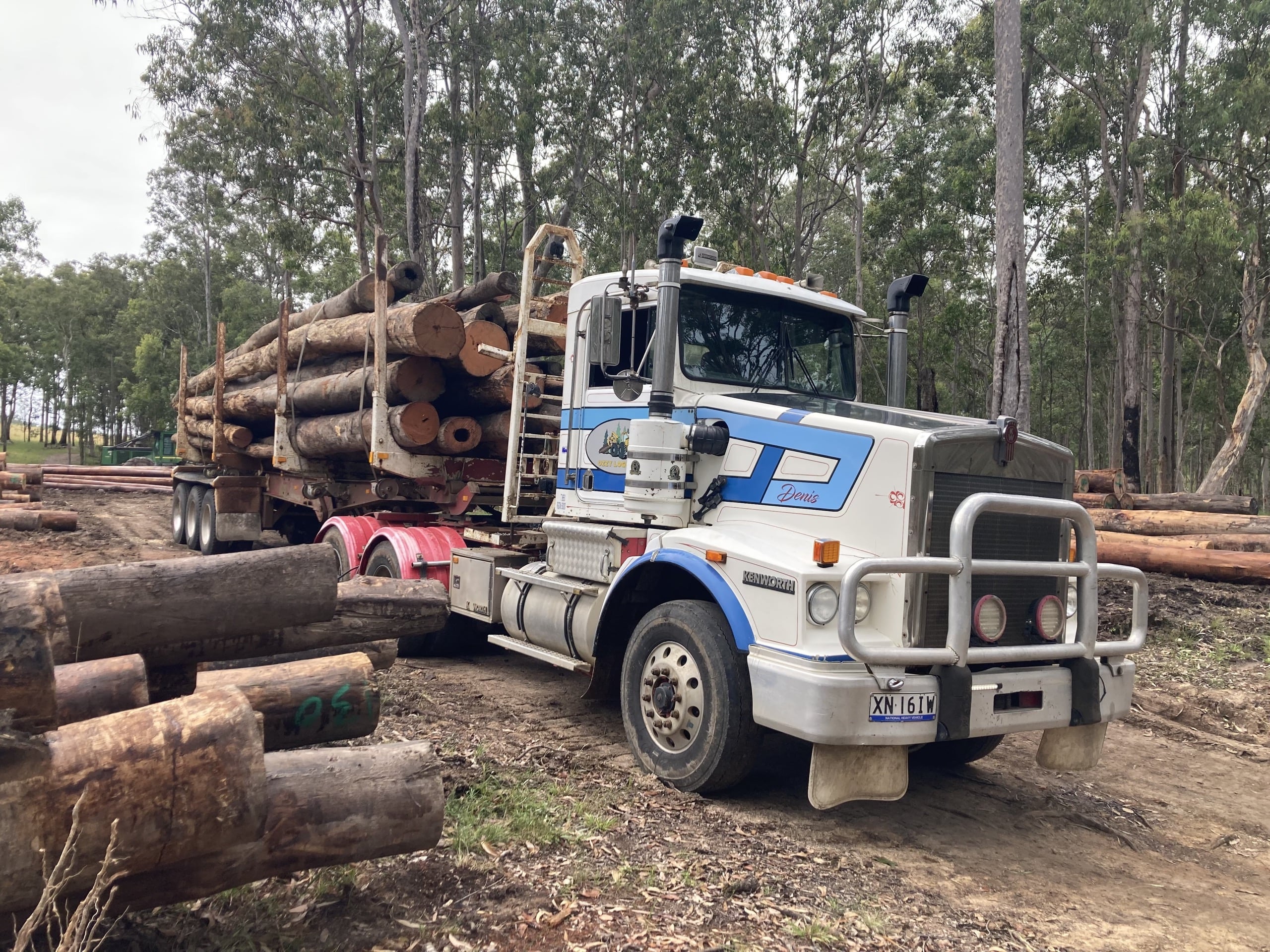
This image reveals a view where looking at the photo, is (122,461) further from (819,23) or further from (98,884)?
(98,884)

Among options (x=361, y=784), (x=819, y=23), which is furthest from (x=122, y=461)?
(x=361, y=784)

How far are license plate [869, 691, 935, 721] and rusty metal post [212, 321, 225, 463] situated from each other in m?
11.0

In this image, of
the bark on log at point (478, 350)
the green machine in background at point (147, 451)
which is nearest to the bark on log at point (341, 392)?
the bark on log at point (478, 350)

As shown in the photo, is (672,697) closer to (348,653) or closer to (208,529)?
(348,653)

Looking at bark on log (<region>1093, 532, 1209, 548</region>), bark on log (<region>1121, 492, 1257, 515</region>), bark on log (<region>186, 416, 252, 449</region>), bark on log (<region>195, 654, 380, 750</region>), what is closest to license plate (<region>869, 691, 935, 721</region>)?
bark on log (<region>195, 654, 380, 750</region>)

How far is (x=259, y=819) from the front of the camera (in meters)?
2.77

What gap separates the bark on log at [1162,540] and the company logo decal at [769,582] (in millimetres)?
7343

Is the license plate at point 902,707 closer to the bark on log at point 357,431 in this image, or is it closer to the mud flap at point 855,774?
the mud flap at point 855,774

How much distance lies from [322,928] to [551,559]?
11.7ft

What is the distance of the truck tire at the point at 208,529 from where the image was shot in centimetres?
1334

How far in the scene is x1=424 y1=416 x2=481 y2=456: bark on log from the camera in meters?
8.71

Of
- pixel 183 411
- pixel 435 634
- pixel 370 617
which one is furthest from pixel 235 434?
pixel 370 617

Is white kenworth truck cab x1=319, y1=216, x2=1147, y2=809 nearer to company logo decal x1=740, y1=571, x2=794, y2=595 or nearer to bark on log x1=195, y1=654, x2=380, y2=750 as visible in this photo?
company logo decal x1=740, y1=571, x2=794, y2=595

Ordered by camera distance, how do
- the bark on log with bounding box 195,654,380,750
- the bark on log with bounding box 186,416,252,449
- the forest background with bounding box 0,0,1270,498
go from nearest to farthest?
the bark on log with bounding box 195,654,380,750
the bark on log with bounding box 186,416,252,449
the forest background with bounding box 0,0,1270,498
